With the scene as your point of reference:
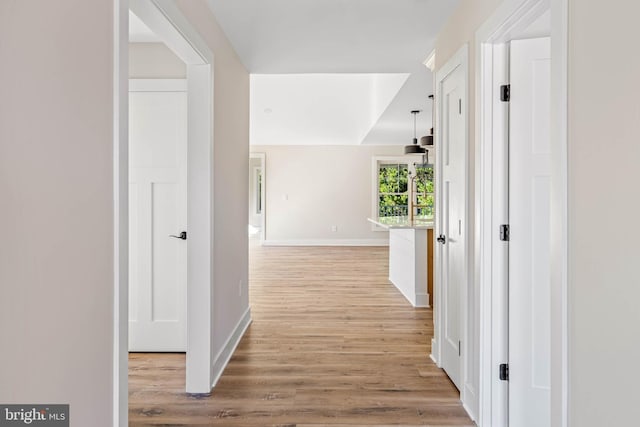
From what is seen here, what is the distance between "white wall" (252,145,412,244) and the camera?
10398 millimetres

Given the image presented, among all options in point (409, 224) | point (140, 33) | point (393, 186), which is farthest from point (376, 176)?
point (140, 33)

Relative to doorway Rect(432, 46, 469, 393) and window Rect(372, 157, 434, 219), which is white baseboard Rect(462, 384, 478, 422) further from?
window Rect(372, 157, 434, 219)

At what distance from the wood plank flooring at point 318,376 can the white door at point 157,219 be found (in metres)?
0.24

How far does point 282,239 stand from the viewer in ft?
34.3

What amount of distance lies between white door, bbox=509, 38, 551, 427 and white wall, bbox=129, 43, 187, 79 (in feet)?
7.78

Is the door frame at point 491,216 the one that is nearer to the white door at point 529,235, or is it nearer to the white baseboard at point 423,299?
the white door at point 529,235

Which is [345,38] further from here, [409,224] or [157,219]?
[409,224]

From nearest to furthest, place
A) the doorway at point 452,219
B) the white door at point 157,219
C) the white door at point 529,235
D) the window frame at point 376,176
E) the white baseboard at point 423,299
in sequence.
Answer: the white door at point 529,235
the doorway at point 452,219
the white door at point 157,219
the white baseboard at point 423,299
the window frame at point 376,176

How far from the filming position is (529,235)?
79.4 inches

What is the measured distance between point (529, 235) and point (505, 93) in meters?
0.72
